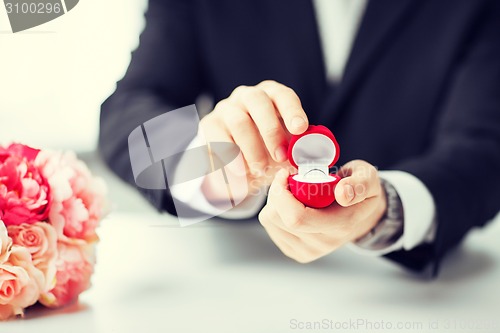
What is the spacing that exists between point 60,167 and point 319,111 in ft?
0.94

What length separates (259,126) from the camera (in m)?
0.28

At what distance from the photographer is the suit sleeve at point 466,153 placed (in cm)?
42

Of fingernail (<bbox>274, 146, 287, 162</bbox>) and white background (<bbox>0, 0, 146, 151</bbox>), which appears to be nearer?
fingernail (<bbox>274, 146, 287, 162</bbox>)

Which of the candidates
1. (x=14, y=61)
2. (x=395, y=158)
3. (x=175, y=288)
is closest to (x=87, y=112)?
(x=14, y=61)

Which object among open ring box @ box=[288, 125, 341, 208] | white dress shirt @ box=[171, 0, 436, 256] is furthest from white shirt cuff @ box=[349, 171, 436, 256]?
open ring box @ box=[288, 125, 341, 208]

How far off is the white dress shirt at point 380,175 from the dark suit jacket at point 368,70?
0.10ft

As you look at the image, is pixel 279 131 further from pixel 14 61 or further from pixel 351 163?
pixel 14 61

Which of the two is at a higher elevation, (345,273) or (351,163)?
(351,163)

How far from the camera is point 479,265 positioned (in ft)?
1.39

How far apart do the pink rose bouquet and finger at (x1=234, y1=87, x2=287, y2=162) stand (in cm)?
12

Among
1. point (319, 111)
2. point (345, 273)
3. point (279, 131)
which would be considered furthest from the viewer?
point (319, 111)

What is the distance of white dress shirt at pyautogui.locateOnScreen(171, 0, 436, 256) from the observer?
35 cm

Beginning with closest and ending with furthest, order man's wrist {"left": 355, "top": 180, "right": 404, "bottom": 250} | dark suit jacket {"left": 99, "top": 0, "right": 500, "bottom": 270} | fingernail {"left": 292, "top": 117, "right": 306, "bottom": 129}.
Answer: fingernail {"left": 292, "top": 117, "right": 306, "bottom": 129}
man's wrist {"left": 355, "top": 180, "right": 404, "bottom": 250}
dark suit jacket {"left": 99, "top": 0, "right": 500, "bottom": 270}

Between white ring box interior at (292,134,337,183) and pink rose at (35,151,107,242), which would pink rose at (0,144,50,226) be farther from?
white ring box interior at (292,134,337,183)
